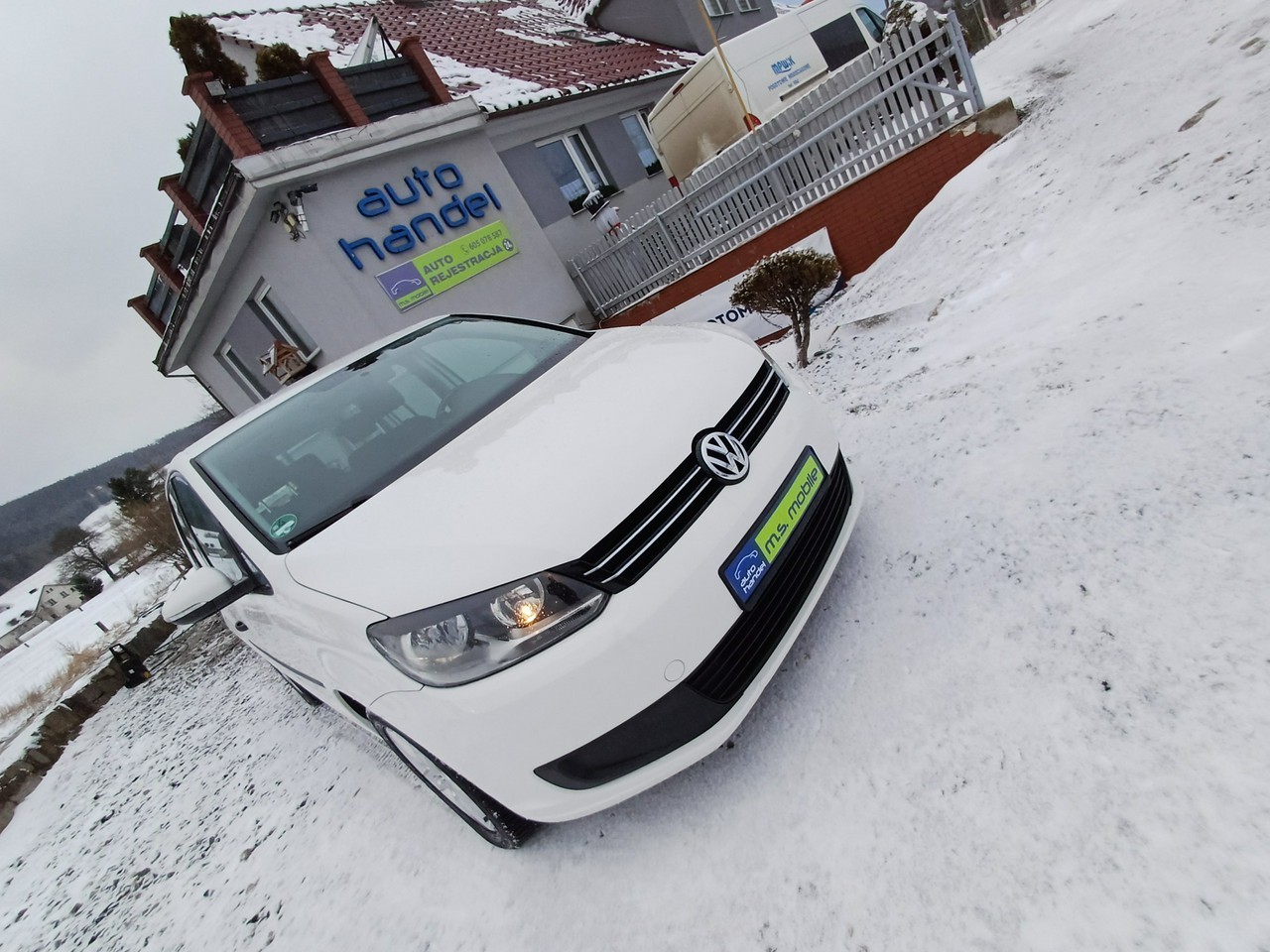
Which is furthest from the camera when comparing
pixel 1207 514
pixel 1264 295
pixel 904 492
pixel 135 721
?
pixel 135 721

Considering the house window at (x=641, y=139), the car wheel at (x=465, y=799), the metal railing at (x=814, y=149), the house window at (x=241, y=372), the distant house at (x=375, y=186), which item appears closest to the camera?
the car wheel at (x=465, y=799)

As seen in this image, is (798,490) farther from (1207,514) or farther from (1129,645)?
(1207,514)

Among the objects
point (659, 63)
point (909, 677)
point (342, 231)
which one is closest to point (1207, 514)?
point (909, 677)

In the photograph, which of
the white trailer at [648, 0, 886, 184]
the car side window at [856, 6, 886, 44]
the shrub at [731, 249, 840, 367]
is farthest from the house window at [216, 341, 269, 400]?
the car side window at [856, 6, 886, 44]

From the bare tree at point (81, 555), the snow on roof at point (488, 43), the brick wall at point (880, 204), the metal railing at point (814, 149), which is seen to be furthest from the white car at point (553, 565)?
the bare tree at point (81, 555)

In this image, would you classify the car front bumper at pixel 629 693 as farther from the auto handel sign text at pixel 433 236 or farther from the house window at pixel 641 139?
the house window at pixel 641 139

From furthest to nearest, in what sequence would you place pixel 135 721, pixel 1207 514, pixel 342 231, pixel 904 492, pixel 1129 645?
pixel 342 231
pixel 135 721
pixel 904 492
pixel 1207 514
pixel 1129 645

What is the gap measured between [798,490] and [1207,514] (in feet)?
3.92

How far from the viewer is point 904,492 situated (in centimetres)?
267

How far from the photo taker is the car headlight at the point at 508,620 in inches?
62.8

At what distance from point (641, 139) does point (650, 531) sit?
14335 millimetres

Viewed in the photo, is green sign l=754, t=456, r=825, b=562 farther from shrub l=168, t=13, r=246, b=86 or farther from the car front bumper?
shrub l=168, t=13, r=246, b=86

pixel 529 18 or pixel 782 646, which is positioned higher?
pixel 529 18

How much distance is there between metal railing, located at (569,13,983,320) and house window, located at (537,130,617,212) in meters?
2.98
